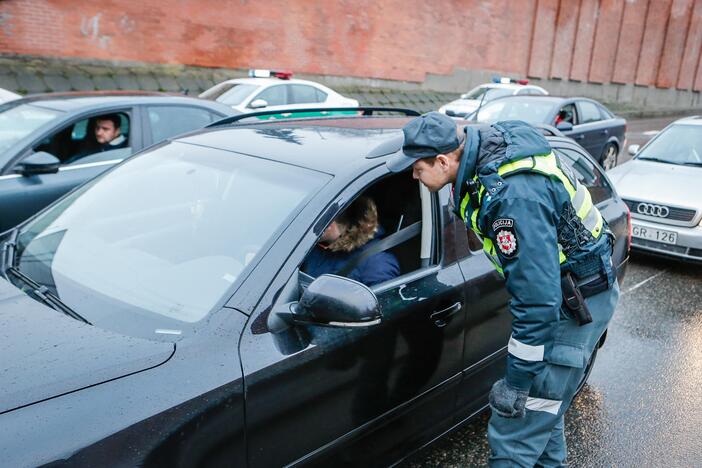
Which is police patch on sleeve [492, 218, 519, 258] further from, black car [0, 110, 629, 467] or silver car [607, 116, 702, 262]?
silver car [607, 116, 702, 262]

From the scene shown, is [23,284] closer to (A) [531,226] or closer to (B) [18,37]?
(A) [531,226]

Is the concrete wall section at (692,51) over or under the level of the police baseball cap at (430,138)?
under

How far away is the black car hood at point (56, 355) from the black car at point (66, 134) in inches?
107

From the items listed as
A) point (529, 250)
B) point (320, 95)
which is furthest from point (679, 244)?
point (320, 95)

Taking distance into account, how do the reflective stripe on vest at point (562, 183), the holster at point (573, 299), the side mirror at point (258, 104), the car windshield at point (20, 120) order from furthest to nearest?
the side mirror at point (258, 104) → the car windshield at point (20, 120) → the holster at point (573, 299) → the reflective stripe on vest at point (562, 183)

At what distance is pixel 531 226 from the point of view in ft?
6.30

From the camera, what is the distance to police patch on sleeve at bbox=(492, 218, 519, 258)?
1.94 meters

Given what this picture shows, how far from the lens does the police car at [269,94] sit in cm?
1018

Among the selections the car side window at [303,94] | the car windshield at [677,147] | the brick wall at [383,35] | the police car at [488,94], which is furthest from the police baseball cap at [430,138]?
the brick wall at [383,35]

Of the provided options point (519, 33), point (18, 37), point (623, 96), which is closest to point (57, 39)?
point (18, 37)

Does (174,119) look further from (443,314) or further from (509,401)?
(509,401)

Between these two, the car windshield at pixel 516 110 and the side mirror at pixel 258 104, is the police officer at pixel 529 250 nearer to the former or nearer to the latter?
the car windshield at pixel 516 110

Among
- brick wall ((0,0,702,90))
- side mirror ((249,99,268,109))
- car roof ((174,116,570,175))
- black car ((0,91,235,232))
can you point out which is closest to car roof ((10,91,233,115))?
black car ((0,91,235,232))

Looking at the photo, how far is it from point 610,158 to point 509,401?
33.5ft
